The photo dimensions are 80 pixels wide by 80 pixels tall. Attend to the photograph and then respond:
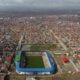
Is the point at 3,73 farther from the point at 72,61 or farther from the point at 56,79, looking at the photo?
the point at 72,61

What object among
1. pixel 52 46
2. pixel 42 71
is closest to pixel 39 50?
pixel 52 46

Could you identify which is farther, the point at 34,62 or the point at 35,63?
the point at 34,62

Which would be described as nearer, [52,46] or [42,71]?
[42,71]

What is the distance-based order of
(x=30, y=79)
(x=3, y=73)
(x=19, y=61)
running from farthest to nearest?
(x=19, y=61), (x=3, y=73), (x=30, y=79)

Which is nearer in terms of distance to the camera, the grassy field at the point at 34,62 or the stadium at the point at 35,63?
the stadium at the point at 35,63

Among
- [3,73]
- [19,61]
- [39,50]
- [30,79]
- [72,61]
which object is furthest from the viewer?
[39,50]
